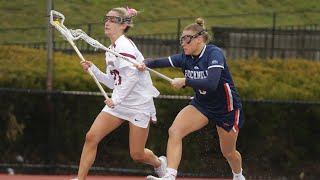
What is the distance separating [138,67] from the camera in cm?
1008

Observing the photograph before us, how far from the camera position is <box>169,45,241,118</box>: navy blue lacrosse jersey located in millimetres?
9984

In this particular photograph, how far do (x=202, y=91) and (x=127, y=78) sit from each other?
2.60 ft

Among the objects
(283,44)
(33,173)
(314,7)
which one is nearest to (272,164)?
(33,173)

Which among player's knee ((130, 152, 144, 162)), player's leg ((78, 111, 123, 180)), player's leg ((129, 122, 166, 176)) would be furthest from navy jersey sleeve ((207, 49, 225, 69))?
player's knee ((130, 152, 144, 162))

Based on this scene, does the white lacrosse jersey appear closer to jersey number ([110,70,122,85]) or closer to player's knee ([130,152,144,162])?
jersey number ([110,70,122,85])

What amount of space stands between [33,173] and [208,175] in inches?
96.3

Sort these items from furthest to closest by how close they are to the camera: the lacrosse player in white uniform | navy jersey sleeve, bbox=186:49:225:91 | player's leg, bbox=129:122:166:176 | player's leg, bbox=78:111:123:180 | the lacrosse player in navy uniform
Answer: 1. player's leg, bbox=129:122:166:176
2. player's leg, bbox=78:111:123:180
3. the lacrosse player in white uniform
4. the lacrosse player in navy uniform
5. navy jersey sleeve, bbox=186:49:225:91

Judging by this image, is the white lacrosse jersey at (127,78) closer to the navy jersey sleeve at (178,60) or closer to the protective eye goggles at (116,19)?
the protective eye goggles at (116,19)

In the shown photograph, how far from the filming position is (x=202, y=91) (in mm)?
10195

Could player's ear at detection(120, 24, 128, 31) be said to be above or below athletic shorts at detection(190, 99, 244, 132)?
above

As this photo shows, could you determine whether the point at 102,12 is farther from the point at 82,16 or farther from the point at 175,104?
the point at 175,104

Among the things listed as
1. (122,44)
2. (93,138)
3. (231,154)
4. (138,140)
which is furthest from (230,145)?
(122,44)

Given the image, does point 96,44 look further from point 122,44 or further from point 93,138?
point 93,138

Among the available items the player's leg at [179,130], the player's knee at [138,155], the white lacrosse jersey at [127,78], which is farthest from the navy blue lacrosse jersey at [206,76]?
the player's knee at [138,155]
